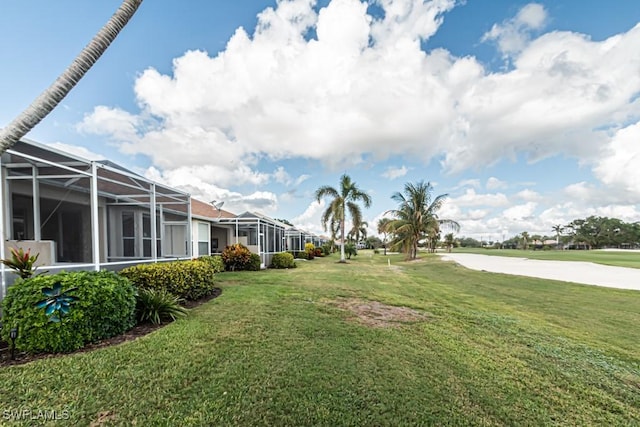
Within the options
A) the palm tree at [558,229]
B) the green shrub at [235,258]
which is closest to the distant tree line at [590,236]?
the palm tree at [558,229]

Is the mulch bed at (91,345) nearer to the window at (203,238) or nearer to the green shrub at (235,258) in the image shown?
the green shrub at (235,258)

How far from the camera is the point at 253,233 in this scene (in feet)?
66.7

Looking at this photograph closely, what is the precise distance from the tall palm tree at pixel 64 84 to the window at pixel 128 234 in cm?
1173

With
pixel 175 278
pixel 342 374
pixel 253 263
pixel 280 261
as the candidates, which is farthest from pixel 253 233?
pixel 342 374

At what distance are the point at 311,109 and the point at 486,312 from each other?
12.4 meters

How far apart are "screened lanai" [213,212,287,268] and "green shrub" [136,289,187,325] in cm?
1106

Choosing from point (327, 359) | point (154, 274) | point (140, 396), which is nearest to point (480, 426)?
point (327, 359)

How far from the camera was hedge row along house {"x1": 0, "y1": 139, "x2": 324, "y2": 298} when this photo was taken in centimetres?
591

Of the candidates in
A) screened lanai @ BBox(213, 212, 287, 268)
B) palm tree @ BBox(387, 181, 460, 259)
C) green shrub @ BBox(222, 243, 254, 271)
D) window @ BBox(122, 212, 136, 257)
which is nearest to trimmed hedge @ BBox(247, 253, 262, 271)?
green shrub @ BBox(222, 243, 254, 271)

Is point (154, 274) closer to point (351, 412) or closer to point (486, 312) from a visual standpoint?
point (351, 412)

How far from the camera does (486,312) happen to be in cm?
717

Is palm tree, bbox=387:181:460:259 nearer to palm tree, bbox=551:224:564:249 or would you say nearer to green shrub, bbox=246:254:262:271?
green shrub, bbox=246:254:262:271

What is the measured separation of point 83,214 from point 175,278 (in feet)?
22.0

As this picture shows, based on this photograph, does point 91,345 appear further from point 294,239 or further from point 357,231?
point 294,239
